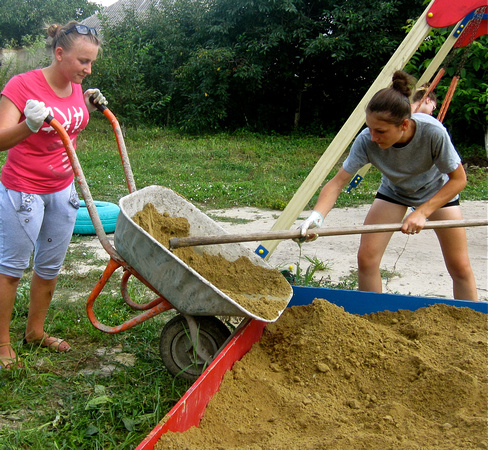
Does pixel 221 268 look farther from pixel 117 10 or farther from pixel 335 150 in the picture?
pixel 117 10

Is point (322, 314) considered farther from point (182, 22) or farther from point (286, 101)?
point (182, 22)

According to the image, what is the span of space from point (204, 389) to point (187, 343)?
534 millimetres

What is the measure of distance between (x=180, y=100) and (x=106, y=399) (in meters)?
12.4

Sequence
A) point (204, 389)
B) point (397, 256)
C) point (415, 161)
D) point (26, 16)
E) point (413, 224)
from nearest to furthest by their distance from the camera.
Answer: point (204, 389) → point (413, 224) → point (415, 161) → point (397, 256) → point (26, 16)

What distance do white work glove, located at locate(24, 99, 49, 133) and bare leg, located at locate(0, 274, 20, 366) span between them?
84 cm

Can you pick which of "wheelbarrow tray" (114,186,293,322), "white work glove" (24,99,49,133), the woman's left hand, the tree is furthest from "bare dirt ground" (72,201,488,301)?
the tree

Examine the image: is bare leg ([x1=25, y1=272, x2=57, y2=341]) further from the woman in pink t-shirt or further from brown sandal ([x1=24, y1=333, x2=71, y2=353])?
the woman in pink t-shirt

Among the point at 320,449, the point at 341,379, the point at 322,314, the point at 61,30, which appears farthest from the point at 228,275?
the point at 61,30

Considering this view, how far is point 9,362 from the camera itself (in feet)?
8.46

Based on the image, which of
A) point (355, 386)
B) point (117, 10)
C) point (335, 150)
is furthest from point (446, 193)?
point (117, 10)

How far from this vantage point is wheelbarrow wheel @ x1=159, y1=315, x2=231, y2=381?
95.0 inches

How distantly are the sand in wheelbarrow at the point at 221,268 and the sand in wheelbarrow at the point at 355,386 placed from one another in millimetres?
179

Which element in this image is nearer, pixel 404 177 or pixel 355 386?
pixel 355 386

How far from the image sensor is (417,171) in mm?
2721
